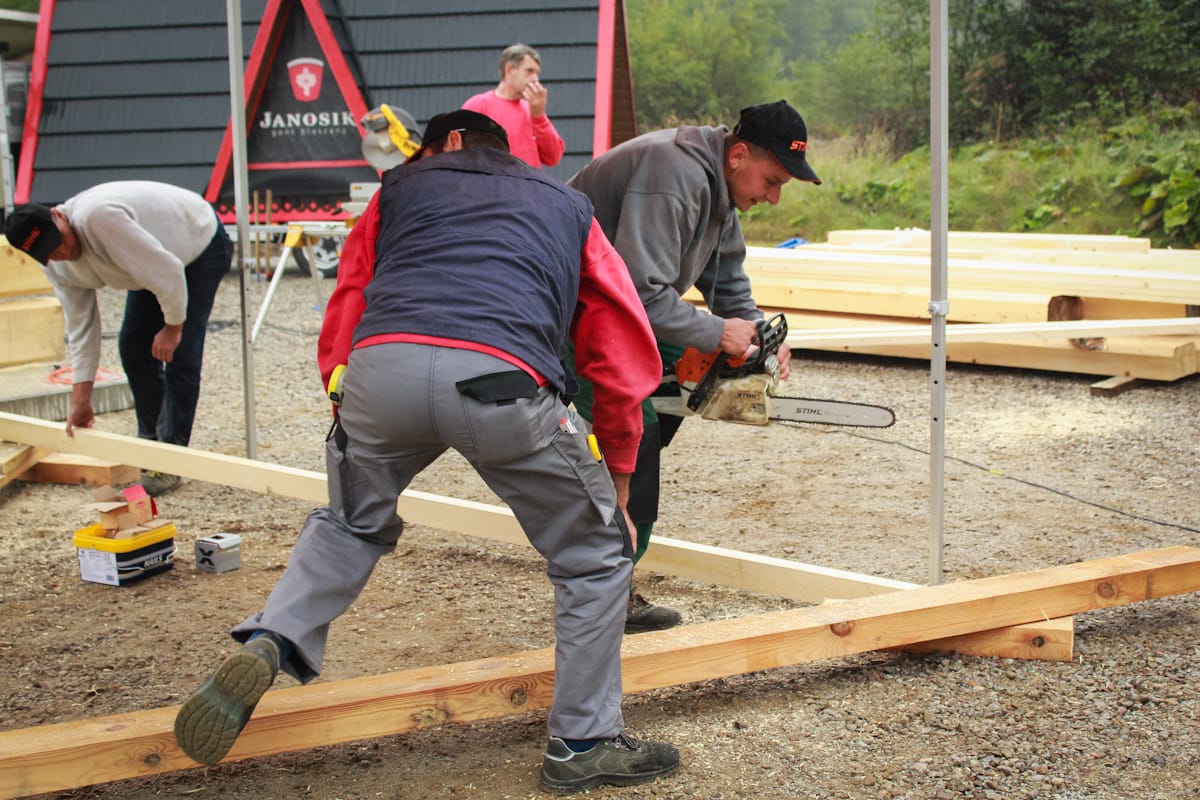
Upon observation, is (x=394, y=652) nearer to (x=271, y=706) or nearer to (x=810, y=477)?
(x=271, y=706)

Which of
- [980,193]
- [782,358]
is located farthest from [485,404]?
[980,193]

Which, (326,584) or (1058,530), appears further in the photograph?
(1058,530)

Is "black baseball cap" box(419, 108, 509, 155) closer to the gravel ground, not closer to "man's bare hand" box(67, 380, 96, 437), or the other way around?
the gravel ground

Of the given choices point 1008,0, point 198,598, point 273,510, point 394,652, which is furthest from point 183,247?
point 1008,0

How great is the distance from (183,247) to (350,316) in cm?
300

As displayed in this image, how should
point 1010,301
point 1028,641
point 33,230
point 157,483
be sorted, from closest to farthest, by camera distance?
point 1028,641, point 33,230, point 157,483, point 1010,301

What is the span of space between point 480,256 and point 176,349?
3.49 metres

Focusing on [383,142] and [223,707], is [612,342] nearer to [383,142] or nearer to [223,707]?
[223,707]

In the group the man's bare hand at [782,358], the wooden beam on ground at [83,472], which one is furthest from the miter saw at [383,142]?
the man's bare hand at [782,358]

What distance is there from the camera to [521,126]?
7219 millimetres

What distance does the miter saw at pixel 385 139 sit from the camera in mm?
7621

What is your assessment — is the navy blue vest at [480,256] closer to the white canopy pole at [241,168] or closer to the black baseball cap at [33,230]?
the black baseball cap at [33,230]

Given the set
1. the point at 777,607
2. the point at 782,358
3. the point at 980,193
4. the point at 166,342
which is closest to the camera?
the point at 782,358

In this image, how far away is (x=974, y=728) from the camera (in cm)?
298
